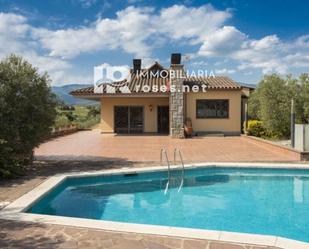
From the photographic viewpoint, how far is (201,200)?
9.50 metres

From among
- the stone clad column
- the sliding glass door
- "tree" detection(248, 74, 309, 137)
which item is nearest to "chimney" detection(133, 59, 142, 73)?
the sliding glass door

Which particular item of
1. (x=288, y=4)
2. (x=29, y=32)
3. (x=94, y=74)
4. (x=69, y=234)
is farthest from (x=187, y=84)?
(x=69, y=234)

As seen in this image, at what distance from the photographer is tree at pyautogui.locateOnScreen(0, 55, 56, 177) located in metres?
10.4

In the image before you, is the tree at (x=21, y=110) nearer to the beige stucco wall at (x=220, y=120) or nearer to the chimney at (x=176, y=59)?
the chimney at (x=176, y=59)

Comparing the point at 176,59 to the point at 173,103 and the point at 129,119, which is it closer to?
the point at 173,103

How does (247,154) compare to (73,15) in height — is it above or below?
below

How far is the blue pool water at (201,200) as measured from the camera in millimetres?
7664

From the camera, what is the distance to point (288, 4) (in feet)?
59.0

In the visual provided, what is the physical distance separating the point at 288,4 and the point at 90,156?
1272cm

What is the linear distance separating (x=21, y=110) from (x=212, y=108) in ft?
58.0

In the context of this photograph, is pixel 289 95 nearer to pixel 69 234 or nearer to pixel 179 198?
pixel 179 198

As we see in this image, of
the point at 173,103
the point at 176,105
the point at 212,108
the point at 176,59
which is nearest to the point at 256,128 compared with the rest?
the point at 212,108

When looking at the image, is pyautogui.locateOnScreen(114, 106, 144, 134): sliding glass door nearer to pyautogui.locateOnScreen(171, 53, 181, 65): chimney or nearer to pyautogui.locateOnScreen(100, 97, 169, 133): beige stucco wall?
pyautogui.locateOnScreen(100, 97, 169, 133): beige stucco wall

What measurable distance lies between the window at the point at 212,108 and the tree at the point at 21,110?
16000 mm
